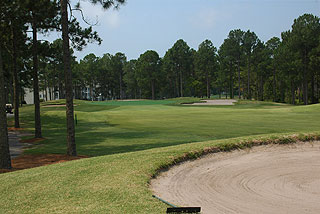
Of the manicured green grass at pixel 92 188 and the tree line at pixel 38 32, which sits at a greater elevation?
the tree line at pixel 38 32

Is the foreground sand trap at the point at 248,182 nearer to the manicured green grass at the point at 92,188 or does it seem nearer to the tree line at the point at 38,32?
the manicured green grass at the point at 92,188

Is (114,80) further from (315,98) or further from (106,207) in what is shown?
(106,207)

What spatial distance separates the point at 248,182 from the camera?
289 inches

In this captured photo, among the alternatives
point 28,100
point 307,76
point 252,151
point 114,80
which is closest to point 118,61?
Result: point 114,80

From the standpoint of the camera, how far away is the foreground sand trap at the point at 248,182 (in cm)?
568

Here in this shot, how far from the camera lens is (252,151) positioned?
35.6 ft

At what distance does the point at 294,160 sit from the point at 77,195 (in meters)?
7.09

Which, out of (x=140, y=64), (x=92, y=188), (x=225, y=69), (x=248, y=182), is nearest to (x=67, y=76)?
(x=92, y=188)

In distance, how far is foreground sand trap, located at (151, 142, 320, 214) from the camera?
18.6ft

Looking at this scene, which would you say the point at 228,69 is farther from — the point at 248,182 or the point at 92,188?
the point at 92,188

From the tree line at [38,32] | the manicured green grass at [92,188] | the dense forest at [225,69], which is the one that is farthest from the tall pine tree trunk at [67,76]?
the dense forest at [225,69]

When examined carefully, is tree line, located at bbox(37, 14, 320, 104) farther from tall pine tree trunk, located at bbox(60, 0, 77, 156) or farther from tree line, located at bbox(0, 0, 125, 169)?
tall pine tree trunk, located at bbox(60, 0, 77, 156)

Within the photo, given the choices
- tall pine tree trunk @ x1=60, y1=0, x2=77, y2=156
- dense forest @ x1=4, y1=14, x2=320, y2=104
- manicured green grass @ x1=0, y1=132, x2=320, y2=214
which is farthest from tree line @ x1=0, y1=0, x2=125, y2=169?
dense forest @ x1=4, y1=14, x2=320, y2=104

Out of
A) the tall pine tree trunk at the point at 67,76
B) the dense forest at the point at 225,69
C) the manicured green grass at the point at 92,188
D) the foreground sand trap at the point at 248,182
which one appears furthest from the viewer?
the dense forest at the point at 225,69
